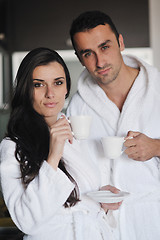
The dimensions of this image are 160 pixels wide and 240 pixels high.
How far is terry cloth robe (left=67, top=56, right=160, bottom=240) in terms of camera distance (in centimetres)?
165

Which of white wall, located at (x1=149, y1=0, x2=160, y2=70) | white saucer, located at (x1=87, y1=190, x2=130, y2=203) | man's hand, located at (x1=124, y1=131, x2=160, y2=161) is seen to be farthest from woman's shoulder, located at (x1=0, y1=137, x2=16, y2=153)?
white wall, located at (x1=149, y1=0, x2=160, y2=70)

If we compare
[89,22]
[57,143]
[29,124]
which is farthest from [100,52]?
[57,143]

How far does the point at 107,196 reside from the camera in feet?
4.73

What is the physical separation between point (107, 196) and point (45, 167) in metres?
0.32

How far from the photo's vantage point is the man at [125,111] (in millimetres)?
1642

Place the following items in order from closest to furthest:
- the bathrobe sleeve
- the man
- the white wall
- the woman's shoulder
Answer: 1. the bathrobe sleeve
2. the woman's shoulder
3. the man
4. the white wall

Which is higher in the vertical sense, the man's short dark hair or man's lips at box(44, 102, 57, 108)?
the man's short dark hair

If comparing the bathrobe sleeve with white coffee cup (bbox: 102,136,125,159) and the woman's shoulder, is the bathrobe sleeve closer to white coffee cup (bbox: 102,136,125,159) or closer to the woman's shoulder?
the woman's shoulder

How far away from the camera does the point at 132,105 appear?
5.92 ft

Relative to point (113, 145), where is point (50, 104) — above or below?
above

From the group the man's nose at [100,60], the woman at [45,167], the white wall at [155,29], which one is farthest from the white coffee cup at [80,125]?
the white wall at [155,29]

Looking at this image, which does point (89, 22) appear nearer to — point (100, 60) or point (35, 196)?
point (100, 60)

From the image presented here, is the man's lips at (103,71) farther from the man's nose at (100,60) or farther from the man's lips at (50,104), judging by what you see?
the man's lips at (50,104)

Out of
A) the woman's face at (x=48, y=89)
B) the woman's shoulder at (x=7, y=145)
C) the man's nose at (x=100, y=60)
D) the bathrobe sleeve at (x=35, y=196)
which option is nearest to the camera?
the bathrobe sleeve at (x=35, y=196)
